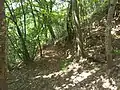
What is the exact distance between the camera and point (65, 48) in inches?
430

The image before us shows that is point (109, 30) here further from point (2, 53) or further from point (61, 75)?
point (2, 53)

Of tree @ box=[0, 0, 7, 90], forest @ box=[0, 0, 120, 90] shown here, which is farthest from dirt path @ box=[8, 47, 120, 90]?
tree @ box=[0, 0, 7, 90]

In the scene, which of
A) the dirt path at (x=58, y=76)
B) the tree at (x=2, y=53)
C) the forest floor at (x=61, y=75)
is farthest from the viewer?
the dirt path at (x=58, y=76)

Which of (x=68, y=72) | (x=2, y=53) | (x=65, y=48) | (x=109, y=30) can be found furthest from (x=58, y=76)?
(x=2, y=53)

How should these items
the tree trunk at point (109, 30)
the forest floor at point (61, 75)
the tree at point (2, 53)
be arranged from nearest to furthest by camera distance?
1. the tree at point (2, 53)
2. the tree trunk at point (109, 30)
3. the forest floor at point (61, 75)

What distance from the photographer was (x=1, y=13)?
5344mm

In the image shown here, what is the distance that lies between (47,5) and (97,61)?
4.54 m

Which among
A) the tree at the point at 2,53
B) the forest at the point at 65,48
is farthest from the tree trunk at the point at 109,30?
the tree at the point at 2,53

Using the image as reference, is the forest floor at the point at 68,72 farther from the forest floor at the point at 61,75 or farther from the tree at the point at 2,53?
the tree at the point at 2,53

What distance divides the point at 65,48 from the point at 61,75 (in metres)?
2.91

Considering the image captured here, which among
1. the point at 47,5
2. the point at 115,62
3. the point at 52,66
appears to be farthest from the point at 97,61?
the point at 47,5

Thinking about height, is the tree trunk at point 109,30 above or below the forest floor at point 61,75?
above

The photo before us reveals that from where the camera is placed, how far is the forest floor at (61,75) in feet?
21.9

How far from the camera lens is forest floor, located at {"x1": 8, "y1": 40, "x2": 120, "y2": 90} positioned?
6682mm
